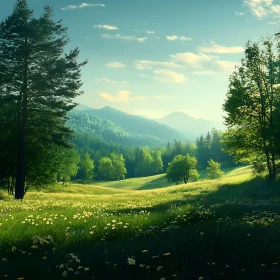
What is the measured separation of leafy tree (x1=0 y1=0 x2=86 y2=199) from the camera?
1003 inches

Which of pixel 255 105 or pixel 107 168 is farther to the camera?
pixel 107 168

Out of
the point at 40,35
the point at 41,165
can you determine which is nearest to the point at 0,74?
the point at 40,35

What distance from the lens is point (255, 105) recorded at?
2933 centimetres

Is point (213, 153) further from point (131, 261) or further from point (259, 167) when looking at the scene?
point (131, 261)

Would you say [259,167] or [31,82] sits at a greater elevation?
[31,82]

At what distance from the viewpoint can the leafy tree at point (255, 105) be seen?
93.4 feet

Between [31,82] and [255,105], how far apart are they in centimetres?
2134

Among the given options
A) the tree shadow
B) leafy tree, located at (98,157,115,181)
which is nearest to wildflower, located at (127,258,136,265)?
the tree shadow

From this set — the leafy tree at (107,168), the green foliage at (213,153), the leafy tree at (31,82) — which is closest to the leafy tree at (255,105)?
the leafy tree at (31,82)

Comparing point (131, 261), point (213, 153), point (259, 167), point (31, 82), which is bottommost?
point (259, 167)

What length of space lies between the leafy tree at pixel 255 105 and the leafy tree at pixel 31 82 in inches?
632

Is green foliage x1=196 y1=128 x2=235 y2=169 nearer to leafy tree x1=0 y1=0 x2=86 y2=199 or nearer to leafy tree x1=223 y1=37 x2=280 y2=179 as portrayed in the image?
leafy tree x1=223 y1=37 x2=280 y2=179

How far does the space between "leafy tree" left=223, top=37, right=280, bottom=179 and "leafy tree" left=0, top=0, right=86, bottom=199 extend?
16051 millimetres

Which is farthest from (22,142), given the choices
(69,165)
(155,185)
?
(155,185)
